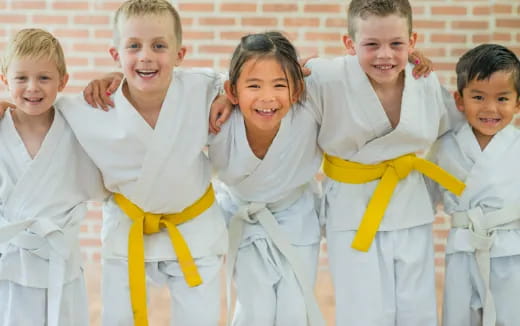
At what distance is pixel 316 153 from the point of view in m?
2.42

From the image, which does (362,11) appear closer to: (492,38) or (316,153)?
(316,153)

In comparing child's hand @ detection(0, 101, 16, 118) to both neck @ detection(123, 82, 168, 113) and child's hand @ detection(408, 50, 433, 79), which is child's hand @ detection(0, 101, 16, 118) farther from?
child's hand @ detection(408, 50, 433, 79)

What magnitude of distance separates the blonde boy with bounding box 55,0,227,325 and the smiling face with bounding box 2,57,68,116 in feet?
0.28

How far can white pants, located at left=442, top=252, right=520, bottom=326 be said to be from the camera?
2.31 metres

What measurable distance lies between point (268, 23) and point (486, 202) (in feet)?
5.88

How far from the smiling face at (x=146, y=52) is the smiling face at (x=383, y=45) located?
1.97ft

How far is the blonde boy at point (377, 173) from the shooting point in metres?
2.31

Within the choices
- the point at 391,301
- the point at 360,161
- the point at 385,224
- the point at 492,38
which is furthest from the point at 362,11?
the point at 492,38

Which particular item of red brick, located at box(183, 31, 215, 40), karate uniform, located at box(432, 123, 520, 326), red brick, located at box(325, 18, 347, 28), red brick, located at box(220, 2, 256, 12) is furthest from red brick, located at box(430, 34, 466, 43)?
karate uniform, located at box(432, 123, 520, 326)

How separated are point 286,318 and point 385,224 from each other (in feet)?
1.42

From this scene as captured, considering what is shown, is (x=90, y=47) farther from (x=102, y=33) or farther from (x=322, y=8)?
(x=322, y=8)

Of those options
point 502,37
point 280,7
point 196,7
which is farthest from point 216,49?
point 502,37

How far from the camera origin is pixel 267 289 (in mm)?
2305

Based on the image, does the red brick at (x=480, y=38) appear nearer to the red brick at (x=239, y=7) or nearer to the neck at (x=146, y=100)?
the red brick at (x=239, y=7)
